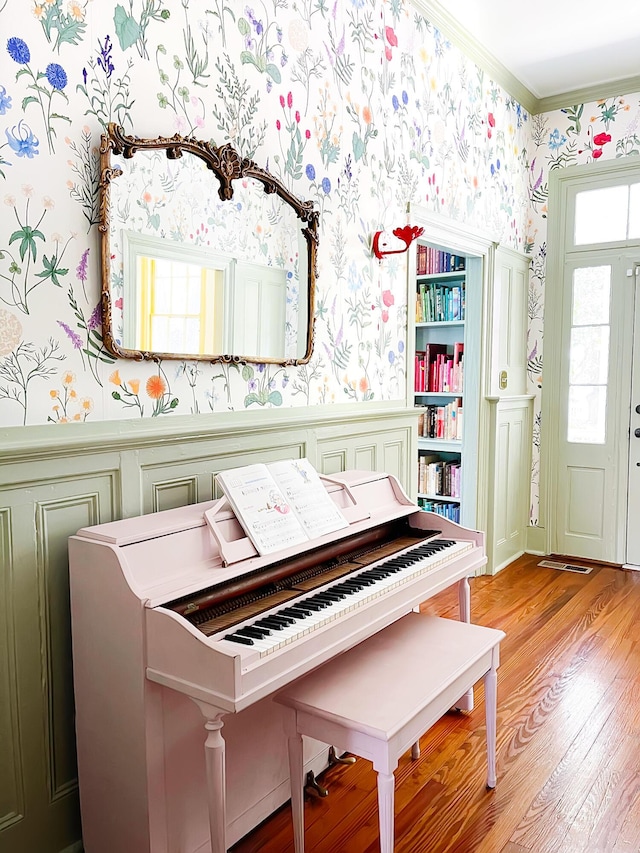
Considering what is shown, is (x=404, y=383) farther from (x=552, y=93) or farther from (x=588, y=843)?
(x=552, y=93)

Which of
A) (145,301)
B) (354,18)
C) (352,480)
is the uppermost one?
(354,18)

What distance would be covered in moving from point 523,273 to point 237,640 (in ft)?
12.4

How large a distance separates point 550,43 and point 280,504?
3263 millimetres

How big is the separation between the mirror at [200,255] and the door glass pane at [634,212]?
8.86 ft

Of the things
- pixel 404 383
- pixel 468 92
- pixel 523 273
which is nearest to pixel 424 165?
pixel 468 92

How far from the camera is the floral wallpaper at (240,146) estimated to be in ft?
5.47

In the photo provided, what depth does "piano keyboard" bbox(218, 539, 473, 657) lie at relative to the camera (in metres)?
1.59

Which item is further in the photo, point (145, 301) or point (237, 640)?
point (145, 301)

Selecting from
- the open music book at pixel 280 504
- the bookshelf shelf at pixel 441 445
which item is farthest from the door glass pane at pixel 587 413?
the open music book at pixel 280 504

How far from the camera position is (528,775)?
2.24m

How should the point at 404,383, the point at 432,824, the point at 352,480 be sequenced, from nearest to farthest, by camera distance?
the point at 432,824 < the point at 352,480 < the point at 404,383

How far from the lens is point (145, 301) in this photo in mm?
1951

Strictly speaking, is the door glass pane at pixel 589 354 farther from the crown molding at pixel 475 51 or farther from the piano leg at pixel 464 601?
the piano leg at pixel 464 601

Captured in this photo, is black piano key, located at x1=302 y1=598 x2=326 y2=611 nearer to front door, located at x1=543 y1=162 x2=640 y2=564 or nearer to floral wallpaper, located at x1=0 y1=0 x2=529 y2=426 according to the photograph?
floral wallpaper, located at x1=0 y1=0 x2=529 y2=426
